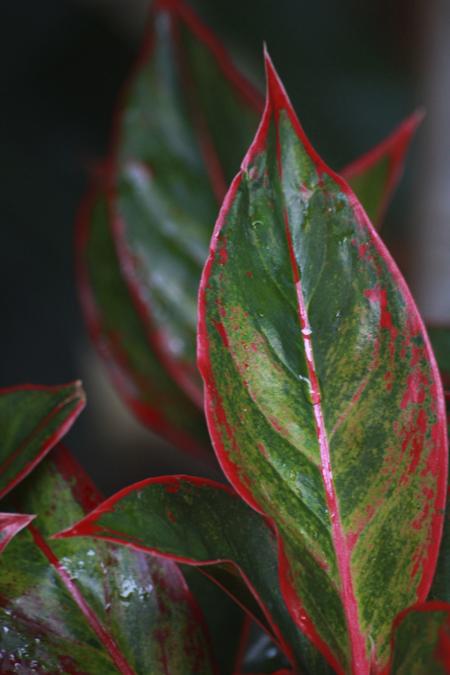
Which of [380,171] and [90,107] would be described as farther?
[90,107]

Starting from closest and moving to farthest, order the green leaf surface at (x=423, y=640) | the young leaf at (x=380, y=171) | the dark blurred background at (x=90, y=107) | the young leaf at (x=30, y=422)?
the green leaf surface at (x=423, y=640)
the young leaf at (x=30, y=422)
the young leaf at (x=380, y=171)
the dark blurred background at (x=90, y=107)

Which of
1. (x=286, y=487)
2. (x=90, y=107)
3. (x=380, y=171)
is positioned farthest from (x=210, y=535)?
(x=90, y=107)

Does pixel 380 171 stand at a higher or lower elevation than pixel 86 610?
higher

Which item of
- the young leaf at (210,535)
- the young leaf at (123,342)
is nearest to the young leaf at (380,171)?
the young leaf at (123,342)

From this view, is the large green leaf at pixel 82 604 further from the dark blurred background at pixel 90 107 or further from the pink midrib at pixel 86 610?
the dark blurred background at pixel 90 107

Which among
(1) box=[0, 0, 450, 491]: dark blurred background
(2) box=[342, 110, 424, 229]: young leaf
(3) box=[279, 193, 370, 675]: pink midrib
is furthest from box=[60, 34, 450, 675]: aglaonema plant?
(1) box=[0, 0, 450, 491]: dark blurred background

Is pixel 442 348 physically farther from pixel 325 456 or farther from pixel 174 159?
pixel 174 159
